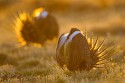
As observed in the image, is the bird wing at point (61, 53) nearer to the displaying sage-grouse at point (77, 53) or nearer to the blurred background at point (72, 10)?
the displaying sage-grouse at point (77, 53)

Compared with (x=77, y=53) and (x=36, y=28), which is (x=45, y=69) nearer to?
(x=77, y=53)

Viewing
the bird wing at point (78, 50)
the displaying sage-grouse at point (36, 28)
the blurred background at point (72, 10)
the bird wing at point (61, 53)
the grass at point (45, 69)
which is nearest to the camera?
the grass at point (45, 69)

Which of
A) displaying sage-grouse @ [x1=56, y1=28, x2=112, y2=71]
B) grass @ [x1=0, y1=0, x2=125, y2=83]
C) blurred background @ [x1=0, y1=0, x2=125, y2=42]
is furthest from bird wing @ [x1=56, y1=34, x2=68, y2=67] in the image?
blurred background @ [x1=0, y1=0, x2=125, y2=42]

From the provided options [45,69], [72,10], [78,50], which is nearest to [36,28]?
[45,69]

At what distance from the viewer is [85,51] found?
898 centimetres

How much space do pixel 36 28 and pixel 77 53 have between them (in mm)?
6065

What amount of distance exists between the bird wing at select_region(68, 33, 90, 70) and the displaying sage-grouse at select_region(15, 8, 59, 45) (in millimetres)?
5550

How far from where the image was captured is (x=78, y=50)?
8.98 m

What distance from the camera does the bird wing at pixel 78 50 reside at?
29.3ft

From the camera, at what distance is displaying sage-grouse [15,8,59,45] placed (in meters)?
14.5

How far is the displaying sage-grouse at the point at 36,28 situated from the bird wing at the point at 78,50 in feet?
18.2

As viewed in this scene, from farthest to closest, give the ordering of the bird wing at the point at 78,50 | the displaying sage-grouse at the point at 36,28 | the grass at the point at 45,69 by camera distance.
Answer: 1. the displaying sage-grouse at the point at 36,28
2. the bird wing at the point at 78,50
3. the grass at the point at 45,69

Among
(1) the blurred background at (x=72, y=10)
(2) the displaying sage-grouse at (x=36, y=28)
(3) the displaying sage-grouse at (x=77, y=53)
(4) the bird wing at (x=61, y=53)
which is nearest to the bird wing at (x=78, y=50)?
(3) the displaying sage-grouse at (x=77, y=53)

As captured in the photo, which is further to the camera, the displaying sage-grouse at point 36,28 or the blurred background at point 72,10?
the blurred background at point 72,10
